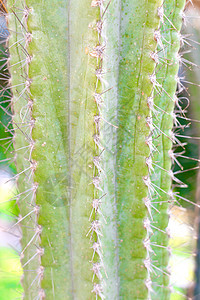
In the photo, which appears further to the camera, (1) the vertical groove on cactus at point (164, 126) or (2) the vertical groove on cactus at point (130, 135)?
(1) the vertical groove on cactus at point (164, 126)

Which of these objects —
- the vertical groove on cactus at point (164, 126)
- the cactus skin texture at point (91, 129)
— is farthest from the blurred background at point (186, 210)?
the cactus skin texture at point (91, 129)

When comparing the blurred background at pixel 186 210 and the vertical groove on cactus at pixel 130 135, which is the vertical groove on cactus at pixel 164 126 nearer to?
the vertical groove on cactus at pixel 130 135

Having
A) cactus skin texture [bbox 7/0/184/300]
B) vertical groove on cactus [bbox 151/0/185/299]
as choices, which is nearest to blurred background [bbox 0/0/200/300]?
vertical groove on cactus [bbox 151/0/185/299]

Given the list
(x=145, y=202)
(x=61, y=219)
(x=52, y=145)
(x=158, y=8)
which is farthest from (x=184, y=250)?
(x=158, y=8)

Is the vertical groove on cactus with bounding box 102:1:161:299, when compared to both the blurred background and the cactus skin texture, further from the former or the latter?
the blurred background

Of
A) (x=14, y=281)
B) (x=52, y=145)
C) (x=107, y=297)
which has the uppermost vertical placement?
(x=52, y=145)

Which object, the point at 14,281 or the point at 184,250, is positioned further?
the point at 14,281

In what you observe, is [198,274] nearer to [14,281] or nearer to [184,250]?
[184,250]

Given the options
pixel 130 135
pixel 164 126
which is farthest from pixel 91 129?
pixel 164 126
